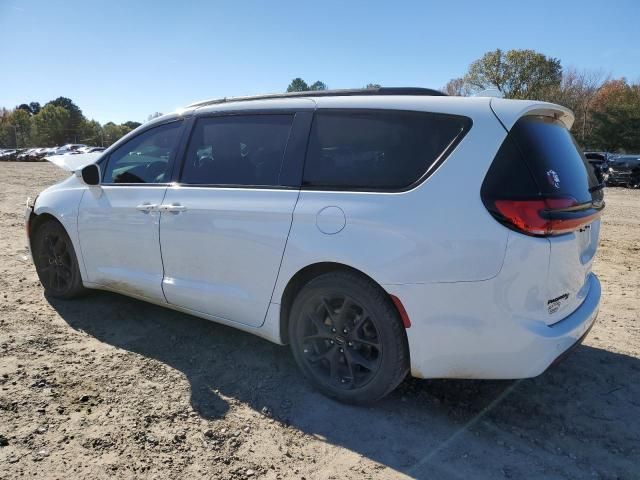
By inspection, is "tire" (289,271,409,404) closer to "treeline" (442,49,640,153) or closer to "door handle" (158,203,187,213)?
"door handle" (158,203,187,213)

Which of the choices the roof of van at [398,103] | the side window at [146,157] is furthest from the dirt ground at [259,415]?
the roof of van at [398,103]

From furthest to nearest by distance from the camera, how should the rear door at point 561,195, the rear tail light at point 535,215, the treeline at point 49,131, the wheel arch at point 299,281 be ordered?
1. the treeline at point 49,131
2. the wheel arch at point 299,281
3. the rear door at point 561,195
4. the rear tail light at point 535,215

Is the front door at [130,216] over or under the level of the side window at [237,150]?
under

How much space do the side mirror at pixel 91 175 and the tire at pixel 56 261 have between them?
25.8 inches

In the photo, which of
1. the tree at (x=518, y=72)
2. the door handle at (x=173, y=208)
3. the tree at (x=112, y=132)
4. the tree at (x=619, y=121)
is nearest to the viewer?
the door handle at (x=173, y=208)

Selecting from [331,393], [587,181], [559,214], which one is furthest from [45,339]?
[587,181]

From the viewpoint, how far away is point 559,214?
2.53 metres

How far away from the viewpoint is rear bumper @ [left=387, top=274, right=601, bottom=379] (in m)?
2.49

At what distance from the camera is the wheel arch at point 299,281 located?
2.85 meters

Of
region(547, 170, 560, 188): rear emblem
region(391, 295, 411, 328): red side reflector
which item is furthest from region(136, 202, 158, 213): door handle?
region(547, 170, 560, 188): rear emblem

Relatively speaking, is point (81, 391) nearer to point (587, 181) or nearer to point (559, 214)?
point (559, 214)

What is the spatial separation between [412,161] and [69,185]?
3262 millimetres

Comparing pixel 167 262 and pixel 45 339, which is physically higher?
pixel 167 262

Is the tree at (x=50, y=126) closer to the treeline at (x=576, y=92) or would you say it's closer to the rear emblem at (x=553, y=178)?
the treeline at (x=576, y=92)
